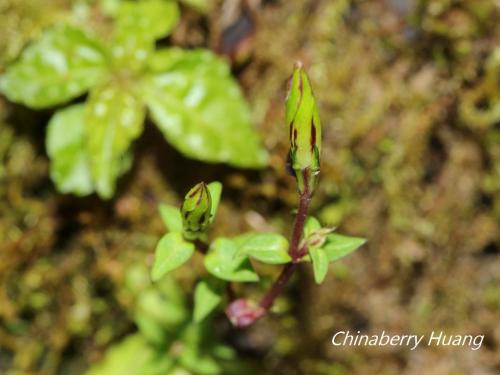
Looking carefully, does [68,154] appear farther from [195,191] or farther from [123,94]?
[195,191]

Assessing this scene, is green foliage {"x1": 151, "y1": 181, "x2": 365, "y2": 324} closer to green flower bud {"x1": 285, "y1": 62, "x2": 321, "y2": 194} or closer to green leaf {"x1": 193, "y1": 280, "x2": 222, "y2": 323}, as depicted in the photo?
green leaf {"x1": 193, "y1": 280, "x2": 222, "y2": 323}

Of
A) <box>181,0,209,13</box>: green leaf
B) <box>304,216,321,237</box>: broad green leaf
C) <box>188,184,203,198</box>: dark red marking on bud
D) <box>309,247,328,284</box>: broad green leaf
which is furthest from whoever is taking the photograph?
<box>181,0,209,13</box>: green leaf

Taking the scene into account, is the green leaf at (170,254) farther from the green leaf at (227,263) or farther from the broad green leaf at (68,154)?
the broad green leaf at (68,154)

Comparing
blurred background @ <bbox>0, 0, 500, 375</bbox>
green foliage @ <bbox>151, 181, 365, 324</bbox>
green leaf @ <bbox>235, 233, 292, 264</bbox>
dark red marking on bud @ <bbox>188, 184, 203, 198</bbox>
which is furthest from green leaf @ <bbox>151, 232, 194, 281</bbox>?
blurred background @ <bbox>0, 0, 500, 375</bbox>

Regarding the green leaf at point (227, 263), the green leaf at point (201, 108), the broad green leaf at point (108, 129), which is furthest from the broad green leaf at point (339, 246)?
the broad green leaf at point (108, 129)

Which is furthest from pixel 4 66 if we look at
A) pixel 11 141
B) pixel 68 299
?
pixel 68 299

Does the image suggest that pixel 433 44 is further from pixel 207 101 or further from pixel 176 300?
pixel 176 300
